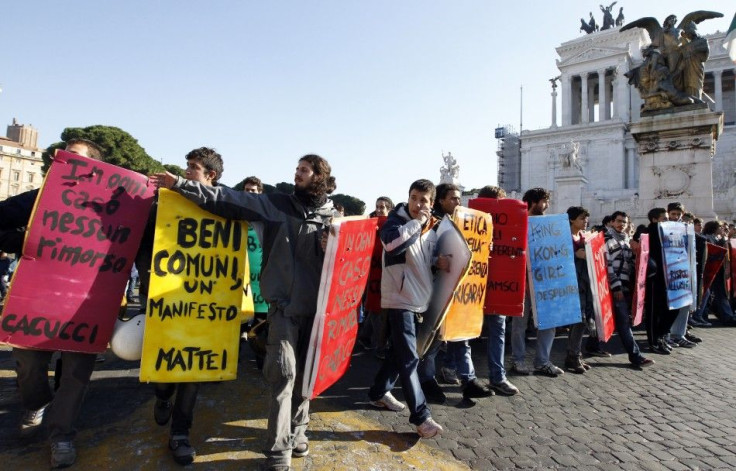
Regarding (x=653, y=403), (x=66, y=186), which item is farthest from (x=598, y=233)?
(x=66, y=186)

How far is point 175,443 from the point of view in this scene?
10.8ft

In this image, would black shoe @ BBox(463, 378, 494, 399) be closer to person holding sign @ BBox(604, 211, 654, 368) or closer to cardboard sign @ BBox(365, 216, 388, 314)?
cardboard sign @ BBox(365, 216, 388, 314)

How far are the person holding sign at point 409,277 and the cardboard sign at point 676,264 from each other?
5.00 metres

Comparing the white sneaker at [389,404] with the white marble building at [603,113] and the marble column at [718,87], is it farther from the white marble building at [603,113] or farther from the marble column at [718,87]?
the marble column at [718,87]

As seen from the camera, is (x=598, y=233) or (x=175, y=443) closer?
(x=175, y=443)

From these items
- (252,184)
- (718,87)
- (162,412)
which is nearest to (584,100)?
(718,87)

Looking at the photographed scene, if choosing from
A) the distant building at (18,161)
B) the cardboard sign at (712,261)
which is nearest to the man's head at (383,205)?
the cardboard sign at (712,261)

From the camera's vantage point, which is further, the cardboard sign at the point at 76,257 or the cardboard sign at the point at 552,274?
the cardboard sign at the point at 552,274

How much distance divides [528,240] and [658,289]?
318cm

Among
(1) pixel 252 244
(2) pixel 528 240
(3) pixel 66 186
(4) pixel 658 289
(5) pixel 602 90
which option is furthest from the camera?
(5) pixel 602 90

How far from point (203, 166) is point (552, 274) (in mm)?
4278

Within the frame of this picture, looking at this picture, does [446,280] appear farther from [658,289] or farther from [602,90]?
[602,90]

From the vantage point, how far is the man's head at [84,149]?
3.52 metres

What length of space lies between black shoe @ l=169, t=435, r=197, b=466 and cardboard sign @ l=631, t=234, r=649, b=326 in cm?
651
